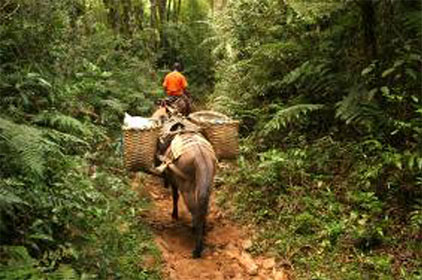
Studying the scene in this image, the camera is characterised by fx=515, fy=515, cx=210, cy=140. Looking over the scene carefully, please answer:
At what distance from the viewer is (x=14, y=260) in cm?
452

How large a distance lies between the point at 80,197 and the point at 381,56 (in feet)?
17.6

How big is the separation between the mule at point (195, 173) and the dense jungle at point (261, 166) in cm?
58

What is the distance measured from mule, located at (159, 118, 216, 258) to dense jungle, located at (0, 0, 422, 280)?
579mm

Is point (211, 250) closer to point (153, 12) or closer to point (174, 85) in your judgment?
point (174, 85)

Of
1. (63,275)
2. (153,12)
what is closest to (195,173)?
(63,275)

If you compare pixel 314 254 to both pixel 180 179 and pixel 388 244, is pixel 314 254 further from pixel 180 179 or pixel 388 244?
pixel 180 179

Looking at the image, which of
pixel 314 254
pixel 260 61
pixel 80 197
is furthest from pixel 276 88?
pixel 80 197

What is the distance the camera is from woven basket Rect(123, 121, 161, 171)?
815 cm

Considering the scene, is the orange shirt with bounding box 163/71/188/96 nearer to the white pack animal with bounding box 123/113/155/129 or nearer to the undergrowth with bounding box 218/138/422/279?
the undergrowth with bounding box 218/138/422/279

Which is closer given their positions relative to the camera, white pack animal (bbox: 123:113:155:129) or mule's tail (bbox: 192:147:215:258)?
mule's tail (bbox: 192:147:215:258)

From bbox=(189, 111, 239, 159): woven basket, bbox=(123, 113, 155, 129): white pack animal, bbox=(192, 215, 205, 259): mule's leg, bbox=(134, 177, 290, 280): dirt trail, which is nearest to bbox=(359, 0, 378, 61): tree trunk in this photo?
bbox=(189, 111, 239, 159): woven basket

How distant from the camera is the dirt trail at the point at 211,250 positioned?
6934mm

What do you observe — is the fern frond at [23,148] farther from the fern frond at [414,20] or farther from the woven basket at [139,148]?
the fern frond at [414,20]

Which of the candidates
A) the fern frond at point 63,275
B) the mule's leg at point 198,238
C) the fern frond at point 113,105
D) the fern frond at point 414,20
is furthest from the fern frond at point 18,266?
the fern frond at point 113,105
